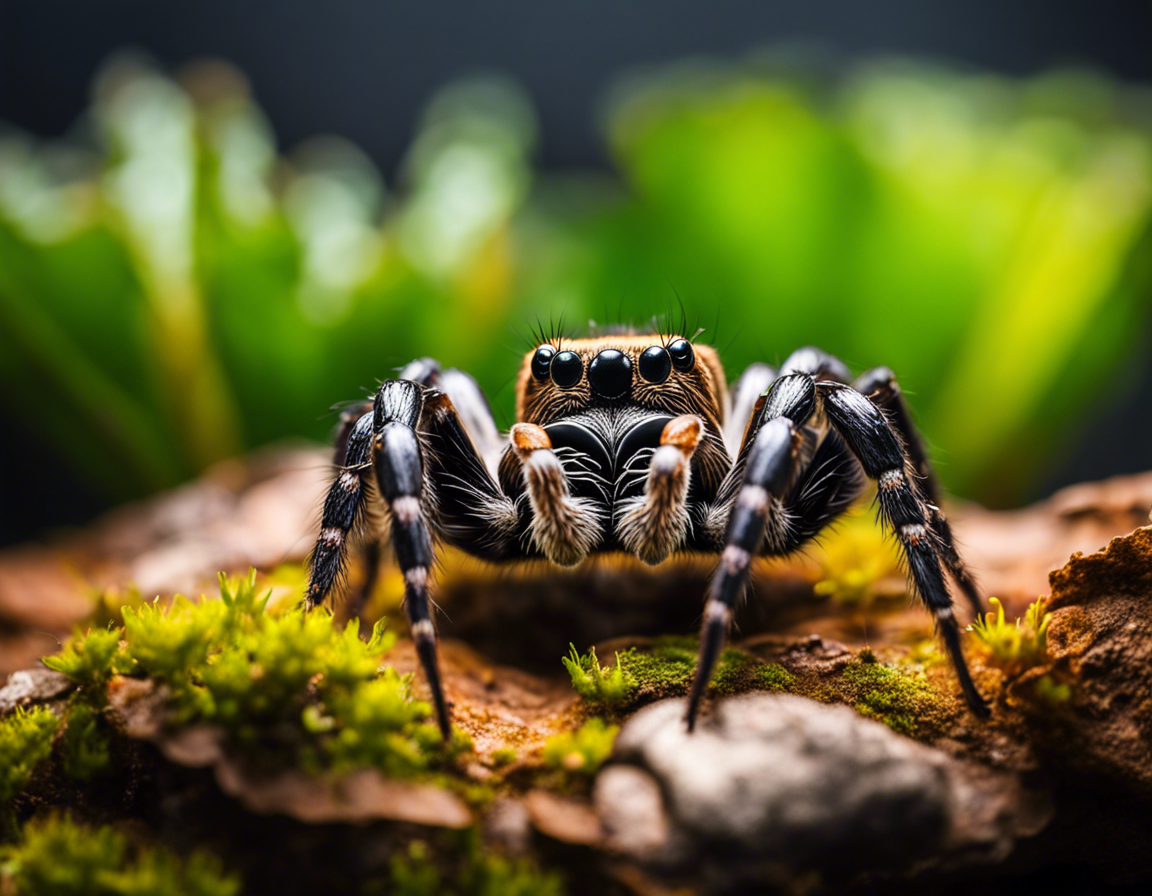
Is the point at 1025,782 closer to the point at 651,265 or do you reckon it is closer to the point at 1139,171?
the point at 651,265

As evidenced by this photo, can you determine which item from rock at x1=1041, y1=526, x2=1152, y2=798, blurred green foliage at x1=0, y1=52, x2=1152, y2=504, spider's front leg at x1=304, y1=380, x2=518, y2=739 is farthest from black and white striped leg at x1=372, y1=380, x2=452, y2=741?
blurred green foliage at x1=0, y1=52, x2=1152, y2=504

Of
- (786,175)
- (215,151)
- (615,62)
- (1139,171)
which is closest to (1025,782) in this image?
(786,175)

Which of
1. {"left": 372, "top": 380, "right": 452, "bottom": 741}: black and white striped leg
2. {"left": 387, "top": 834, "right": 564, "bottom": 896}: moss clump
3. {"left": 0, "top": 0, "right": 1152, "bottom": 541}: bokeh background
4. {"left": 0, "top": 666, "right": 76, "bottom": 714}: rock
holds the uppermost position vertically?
{"left": 0, "top": 0, "right": 1152, "bottom": 541}: bokeh background

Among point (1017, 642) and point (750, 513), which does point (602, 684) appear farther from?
point (1017, 642)

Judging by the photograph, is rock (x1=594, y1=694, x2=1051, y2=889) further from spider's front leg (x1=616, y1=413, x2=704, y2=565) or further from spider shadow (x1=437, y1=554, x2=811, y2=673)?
spider shadow (x1=437, y1=554, x2=811, y2=673)

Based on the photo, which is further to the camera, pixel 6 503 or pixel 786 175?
pixel 6 503

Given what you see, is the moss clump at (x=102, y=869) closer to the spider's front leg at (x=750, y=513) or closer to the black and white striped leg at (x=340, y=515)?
the black and white striped leg at (x=340, y=515)
